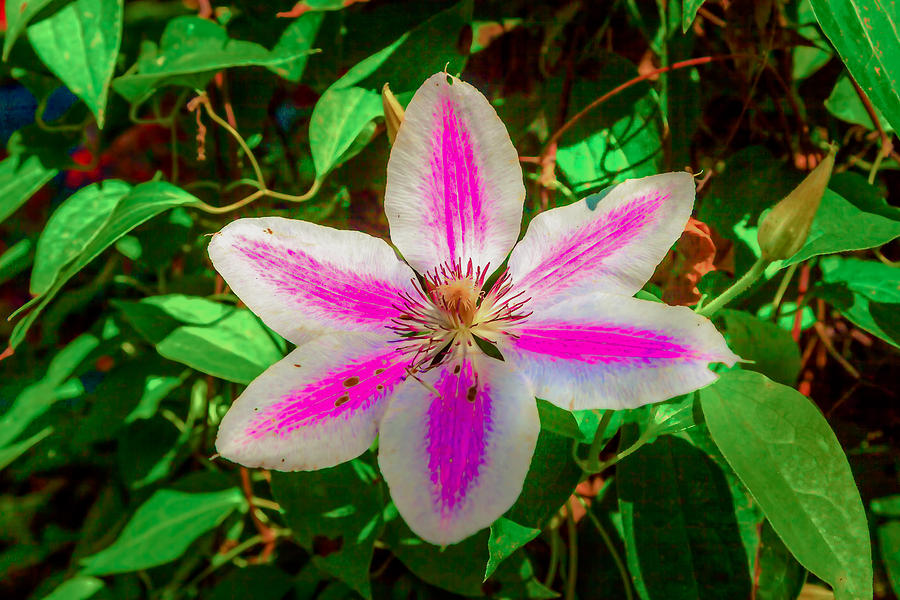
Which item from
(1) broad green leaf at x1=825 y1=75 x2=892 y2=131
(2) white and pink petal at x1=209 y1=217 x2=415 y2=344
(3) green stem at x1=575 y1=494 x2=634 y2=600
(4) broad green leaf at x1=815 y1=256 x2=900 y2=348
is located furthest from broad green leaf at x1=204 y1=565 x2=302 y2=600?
(1) broad green leaf at x1=825 y1=75 x2=892 y2=131

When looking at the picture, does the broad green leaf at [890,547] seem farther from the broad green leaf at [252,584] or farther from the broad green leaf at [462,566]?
the broad green leaf at [252,584]

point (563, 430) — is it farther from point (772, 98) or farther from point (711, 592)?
point (772, 98)

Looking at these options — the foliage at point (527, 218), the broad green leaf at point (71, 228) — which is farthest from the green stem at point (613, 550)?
the broad green leaf at point (71, 228)

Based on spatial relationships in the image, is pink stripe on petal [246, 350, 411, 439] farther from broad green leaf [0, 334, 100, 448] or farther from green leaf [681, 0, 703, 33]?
broad green leaf [0, 334, 100, 448]

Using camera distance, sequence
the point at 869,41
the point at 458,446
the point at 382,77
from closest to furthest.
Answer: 1. the point at 458,446
2. the point at 869,41
3. the point at 382,77

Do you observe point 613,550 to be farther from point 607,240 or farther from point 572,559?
point 607,240

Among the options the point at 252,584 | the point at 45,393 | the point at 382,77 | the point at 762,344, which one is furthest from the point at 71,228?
the point at 762,344

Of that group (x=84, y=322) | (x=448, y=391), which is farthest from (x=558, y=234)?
(x=84, y=322)
